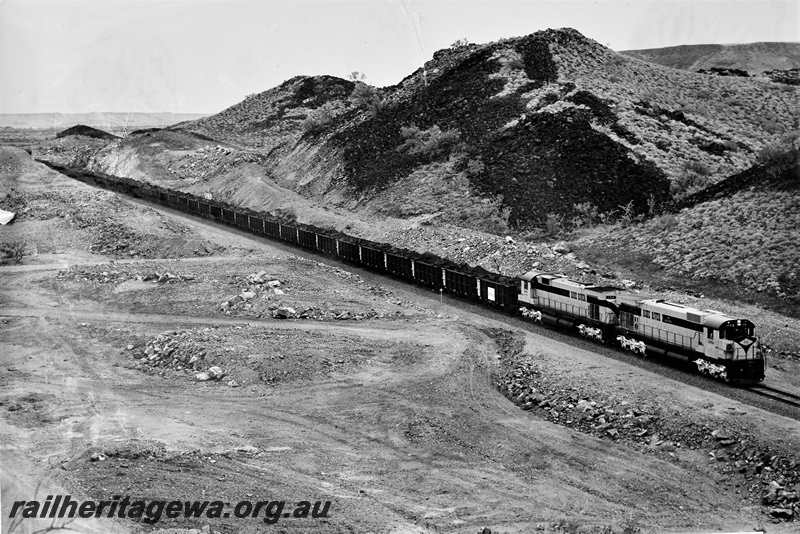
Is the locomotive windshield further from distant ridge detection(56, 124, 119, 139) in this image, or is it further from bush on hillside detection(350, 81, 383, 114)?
distant ridge detection(56, 124, 119, 139)

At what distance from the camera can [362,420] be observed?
2775 centimetres

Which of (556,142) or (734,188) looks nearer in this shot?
(734,188)

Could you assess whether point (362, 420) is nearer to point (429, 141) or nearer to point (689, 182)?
point (689, 182)

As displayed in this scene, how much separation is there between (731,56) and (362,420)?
117474 millimetres

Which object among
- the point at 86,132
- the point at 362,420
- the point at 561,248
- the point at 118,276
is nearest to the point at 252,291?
the point at 118,276

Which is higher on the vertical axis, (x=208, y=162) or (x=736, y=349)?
(x=208, y=162)

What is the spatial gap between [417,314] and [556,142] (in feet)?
88.0

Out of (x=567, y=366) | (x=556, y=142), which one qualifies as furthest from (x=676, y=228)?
(x=567, y=366)

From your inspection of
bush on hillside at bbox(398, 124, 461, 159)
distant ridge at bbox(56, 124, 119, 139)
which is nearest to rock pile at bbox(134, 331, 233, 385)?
bush on hillside at bbox(398, 124, 461, 159)

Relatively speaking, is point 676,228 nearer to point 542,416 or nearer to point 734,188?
point 734,188

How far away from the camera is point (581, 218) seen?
2201 inches

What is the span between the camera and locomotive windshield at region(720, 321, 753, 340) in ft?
98.2

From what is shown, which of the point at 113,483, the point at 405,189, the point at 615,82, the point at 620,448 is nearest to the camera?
the point at 113,483

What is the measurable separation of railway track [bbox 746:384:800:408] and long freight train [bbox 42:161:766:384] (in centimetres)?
40
